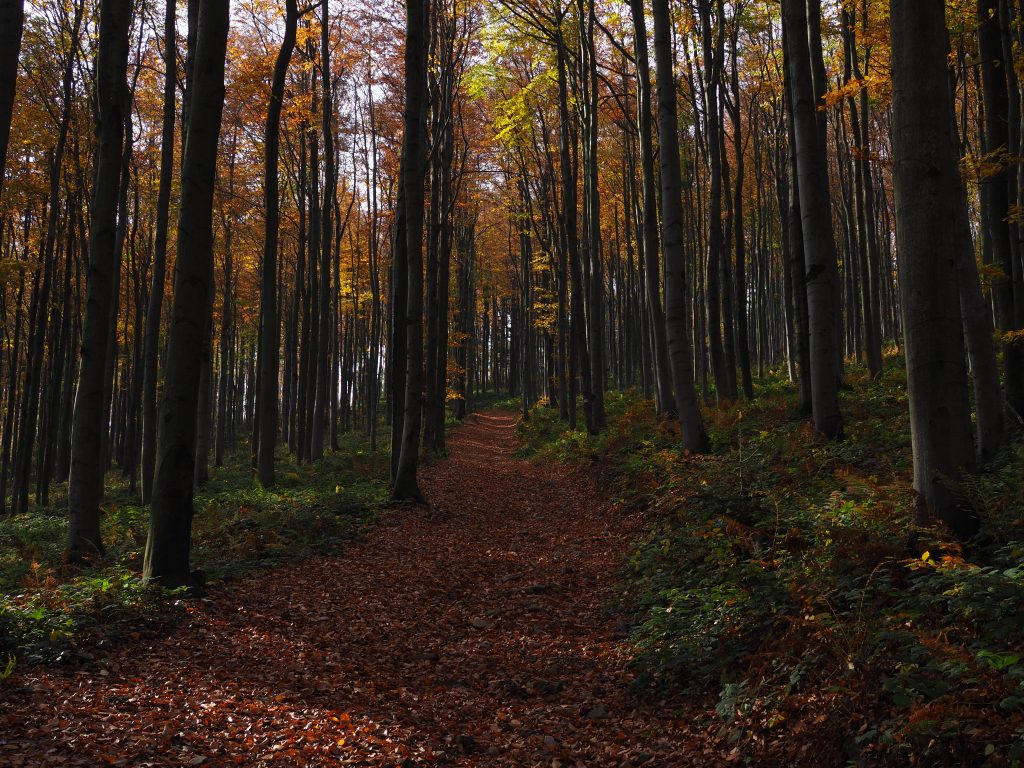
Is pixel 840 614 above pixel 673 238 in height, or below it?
below

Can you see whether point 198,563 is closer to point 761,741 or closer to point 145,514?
point 761,741

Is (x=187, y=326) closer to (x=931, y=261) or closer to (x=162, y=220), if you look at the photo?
(x=931, y=261)

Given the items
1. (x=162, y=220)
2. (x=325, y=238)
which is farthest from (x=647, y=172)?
(x=325, y=238)

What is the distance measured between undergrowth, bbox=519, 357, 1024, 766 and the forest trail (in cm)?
45

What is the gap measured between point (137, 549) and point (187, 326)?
4417 millimetres

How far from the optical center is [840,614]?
3848mm

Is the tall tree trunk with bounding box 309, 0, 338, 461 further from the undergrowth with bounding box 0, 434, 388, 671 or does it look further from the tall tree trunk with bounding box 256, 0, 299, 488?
the tall tree trunk with bounding box 256, 0, 299, 488

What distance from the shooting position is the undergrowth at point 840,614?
9.38 ft

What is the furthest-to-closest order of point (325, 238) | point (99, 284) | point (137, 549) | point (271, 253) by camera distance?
1. point (325, 238)
2. point (271, 253)
3. point (137, 549)
4. point (99, 284)

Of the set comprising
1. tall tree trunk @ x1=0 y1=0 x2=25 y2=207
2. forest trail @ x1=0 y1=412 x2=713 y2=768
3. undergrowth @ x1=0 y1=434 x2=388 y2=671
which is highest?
tall tree trunk @ x1=0 y1=0 x2=25 y2=207

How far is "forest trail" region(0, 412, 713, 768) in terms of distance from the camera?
139 inches

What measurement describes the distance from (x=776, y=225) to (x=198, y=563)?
29701 mm

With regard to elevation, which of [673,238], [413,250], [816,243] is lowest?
[816,243]

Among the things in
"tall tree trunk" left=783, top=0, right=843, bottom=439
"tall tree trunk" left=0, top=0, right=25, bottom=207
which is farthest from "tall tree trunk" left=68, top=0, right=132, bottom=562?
"tall tree trunk" left=783, top=0, right=843, bottom=439
